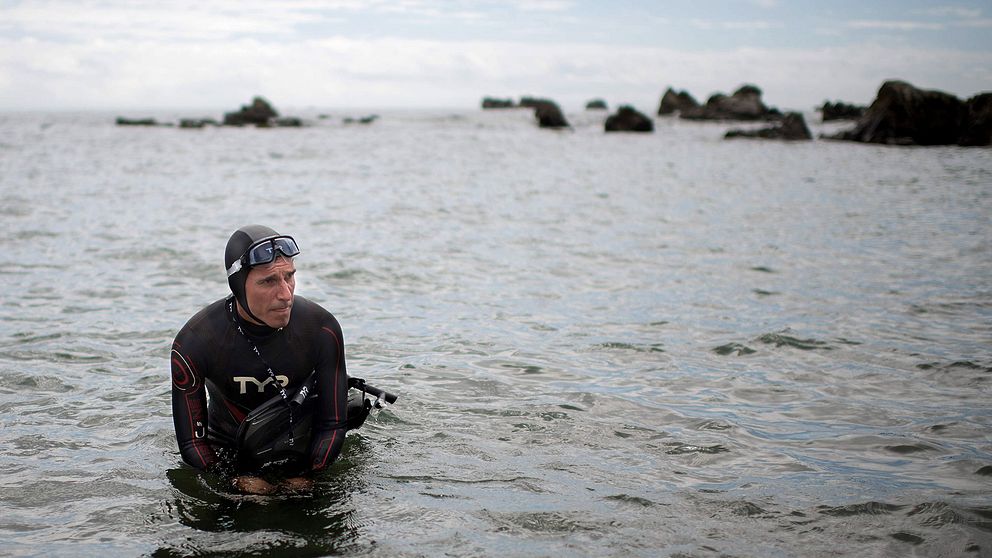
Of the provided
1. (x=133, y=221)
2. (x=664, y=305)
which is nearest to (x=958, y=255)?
(x=664, y=305)

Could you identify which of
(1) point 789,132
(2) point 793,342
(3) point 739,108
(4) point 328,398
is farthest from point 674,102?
(4) point 328,398

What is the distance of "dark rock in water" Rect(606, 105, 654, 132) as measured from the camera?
3263 inches

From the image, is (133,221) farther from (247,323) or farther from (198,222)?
(247,323)

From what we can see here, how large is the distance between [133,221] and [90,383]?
48.6 feet

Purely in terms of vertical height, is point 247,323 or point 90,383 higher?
point 247,323

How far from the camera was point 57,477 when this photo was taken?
6648 millimetres

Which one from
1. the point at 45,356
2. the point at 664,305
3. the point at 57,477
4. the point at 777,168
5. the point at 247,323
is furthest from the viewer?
the point at 777,168

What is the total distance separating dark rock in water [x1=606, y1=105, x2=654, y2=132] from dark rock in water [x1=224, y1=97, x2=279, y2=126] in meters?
45.4

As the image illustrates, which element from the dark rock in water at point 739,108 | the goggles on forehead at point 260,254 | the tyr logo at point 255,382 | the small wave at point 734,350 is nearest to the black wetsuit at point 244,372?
the tyr logo at point 255,382

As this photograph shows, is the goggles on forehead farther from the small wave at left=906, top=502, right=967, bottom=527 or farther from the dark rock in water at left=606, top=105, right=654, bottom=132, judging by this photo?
the dark rock in water at left=606, top=105, right=654, bottom=132

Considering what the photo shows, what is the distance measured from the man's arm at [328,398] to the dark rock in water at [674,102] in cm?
13185

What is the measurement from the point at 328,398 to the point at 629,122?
266ft

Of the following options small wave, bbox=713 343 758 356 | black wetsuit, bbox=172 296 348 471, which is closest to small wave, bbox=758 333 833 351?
small wave, bbox=713 343 758 356

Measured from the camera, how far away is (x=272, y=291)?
5.67 m
